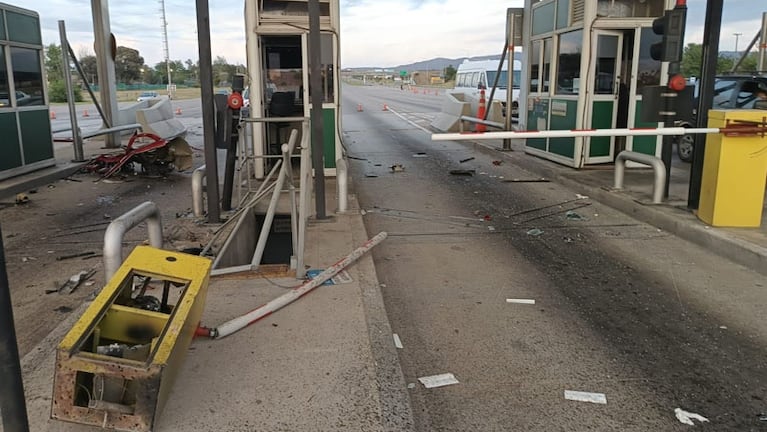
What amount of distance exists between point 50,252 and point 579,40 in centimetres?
956

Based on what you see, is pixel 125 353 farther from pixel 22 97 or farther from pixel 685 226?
pixel 22 97

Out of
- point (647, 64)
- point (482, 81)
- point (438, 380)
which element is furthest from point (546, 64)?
point (482, 81)

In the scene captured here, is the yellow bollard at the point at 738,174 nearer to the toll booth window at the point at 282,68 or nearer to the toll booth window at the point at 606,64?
the toll booth window at the point at 606,64

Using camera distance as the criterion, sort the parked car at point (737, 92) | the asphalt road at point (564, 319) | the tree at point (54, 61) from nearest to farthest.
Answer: the asphalt road at point (564, 319) < the parked car at point (737, 92) < the tree at point (54, 61)

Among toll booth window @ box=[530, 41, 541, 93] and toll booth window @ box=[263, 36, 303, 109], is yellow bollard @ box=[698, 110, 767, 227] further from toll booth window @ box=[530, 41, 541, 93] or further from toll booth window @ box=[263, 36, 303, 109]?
toll booth window @ box=[263, 36, 303, 109]

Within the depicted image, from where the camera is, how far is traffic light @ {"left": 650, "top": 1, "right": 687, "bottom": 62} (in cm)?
786

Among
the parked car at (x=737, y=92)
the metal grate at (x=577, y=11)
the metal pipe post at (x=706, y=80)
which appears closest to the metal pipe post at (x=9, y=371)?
the metal pipe post at (x=706, y=80)

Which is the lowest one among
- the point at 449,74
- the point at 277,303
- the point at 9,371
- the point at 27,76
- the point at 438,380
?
the point at 438,380

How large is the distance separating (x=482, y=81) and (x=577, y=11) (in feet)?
46.8

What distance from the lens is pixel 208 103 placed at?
7.36 meters

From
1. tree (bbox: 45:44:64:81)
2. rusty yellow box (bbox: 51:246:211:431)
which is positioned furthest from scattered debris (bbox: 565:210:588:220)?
tree (bbox: 45:44:64:81)

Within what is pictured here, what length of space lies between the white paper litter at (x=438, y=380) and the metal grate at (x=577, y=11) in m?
9.29

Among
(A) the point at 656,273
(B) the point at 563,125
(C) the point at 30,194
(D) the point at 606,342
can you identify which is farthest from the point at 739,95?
(C) the point at 30,194

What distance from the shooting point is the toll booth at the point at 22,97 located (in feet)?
36.4
